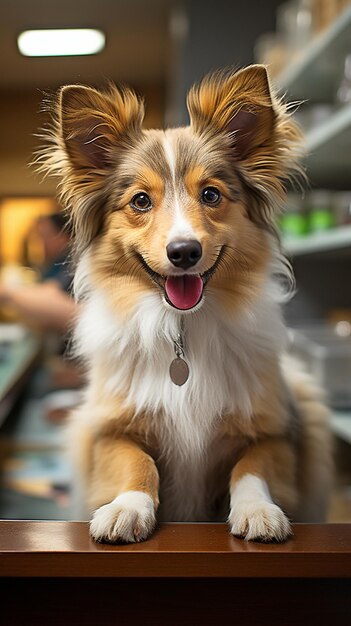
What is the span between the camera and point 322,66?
2604mm

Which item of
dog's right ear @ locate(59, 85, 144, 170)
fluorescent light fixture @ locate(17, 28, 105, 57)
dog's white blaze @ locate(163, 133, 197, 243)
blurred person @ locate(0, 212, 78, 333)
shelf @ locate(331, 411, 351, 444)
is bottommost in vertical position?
shelf @ locate(331, 411, 351, 444)

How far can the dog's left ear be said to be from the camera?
1.04m

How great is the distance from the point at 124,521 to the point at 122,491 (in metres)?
0.14

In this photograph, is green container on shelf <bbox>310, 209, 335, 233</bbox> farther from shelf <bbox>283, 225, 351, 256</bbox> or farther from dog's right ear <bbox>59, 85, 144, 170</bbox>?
dog's right ear <bbox>59, 85, 144, 170</bbox>

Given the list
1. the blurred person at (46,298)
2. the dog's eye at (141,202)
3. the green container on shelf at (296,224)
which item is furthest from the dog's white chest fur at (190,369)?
the green container on shelf at (296,224)

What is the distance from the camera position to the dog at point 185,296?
3.44 ft

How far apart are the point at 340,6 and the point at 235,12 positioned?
154cm

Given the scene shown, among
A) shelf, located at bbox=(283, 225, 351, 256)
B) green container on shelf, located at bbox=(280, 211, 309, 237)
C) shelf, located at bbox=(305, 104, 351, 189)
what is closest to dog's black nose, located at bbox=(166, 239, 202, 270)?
shelf, located at bbox=(305, 104, 351, 189)

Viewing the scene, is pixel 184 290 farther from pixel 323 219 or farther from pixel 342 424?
pixel 323 219

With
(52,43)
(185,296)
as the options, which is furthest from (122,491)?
(52,43)

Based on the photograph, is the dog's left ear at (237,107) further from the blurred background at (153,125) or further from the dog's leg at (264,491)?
the dog's leg at (264,491)

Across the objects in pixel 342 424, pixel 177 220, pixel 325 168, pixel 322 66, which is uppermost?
pixel 322 66

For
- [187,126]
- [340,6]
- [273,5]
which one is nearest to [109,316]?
[187,126]
